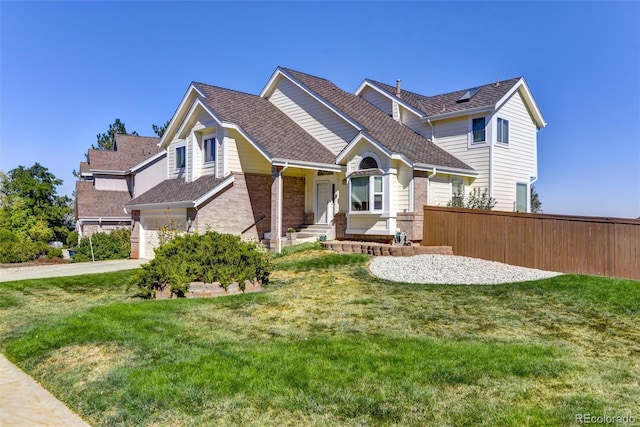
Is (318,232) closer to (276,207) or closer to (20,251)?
(276,207)

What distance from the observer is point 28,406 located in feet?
17.4

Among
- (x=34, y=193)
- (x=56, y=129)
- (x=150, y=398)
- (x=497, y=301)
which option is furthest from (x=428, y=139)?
(x=34, y=193)

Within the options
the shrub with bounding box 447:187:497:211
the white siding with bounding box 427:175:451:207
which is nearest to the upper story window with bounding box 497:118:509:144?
the shrub with bounding box 447:187:497:211

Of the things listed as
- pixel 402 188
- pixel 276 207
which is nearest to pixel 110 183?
pixel 276 207

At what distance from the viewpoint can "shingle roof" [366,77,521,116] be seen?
832 inches

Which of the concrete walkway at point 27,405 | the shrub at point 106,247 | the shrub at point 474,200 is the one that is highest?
the shrub at point 474,200

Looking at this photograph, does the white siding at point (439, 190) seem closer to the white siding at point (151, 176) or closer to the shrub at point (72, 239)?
the white siding at point (151, 176)

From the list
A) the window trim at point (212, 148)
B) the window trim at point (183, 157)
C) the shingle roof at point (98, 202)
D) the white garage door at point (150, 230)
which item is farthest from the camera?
the shingle roof at point (98, 202)

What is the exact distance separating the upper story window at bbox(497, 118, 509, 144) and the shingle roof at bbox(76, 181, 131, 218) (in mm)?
22117

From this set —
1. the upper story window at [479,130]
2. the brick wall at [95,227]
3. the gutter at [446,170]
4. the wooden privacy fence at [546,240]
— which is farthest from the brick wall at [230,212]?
the brick wall at [95,227]

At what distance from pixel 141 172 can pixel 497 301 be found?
2507cm

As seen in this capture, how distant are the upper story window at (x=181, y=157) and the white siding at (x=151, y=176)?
482 centimetres

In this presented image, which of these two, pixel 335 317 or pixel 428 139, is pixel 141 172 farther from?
pixel 335 317

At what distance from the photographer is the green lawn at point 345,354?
4.82 m
